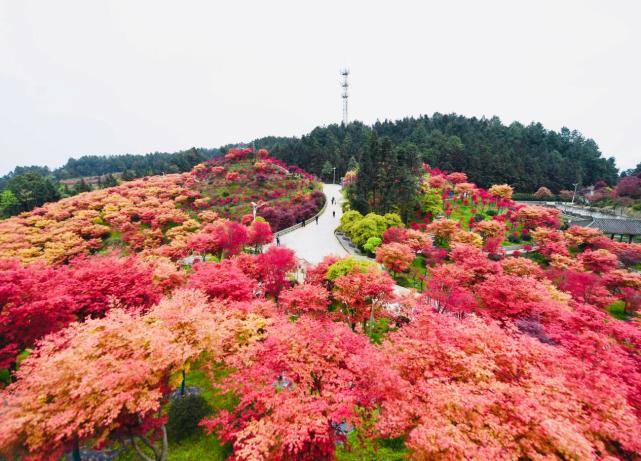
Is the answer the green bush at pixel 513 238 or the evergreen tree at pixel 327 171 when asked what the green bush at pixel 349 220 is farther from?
the evergreen tree at pixel 327 171

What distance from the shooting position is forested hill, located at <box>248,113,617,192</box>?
59.2 metres

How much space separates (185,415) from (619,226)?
4954 cm

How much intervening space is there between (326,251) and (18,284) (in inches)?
846

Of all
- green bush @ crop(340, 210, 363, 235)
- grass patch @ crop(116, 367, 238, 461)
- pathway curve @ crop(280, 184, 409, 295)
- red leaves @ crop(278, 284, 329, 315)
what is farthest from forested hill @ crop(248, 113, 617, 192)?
grass patch @ crop(116, 367, 238, 461)

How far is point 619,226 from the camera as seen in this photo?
3344 cm

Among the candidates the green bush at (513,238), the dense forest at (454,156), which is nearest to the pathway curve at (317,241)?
the dense forest at (454,156)

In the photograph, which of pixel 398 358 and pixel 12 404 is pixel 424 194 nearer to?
pixel 398 358

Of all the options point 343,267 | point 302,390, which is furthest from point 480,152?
point 302,390

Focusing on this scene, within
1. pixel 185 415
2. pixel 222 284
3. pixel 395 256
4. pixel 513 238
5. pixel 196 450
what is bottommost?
pixel 196 450

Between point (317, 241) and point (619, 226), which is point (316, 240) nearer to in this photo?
point (317, 241)

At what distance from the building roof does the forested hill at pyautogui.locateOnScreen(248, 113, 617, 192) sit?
2403 centimetres

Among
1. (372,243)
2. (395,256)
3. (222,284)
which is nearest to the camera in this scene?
(222,284)

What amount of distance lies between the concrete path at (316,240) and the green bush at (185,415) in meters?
16.0

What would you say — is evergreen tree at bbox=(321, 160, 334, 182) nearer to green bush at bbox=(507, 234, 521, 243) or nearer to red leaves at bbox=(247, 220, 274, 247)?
green bush at bbox=(507, 234, 521, 243)
